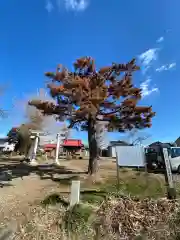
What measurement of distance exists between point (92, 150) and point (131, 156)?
3.59m

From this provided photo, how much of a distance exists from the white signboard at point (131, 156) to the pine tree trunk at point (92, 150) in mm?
2915

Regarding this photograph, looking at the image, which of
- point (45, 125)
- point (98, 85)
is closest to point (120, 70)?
point (98, 85)

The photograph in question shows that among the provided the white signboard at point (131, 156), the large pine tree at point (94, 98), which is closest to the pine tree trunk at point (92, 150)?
the large pine tree at point (94, 98)

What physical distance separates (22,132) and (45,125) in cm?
382

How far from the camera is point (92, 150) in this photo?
10211 millimetres

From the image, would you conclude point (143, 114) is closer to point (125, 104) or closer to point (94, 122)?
point (125, 104)

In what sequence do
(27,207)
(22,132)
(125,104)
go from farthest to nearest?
(22,132) < (125,104) < (27,207)

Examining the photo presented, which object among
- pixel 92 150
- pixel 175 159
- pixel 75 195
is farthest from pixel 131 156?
pixel 175 159

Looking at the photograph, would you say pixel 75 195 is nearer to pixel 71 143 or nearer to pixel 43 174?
pixel 43 174

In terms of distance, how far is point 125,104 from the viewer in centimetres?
985

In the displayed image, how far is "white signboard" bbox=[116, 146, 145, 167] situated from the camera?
6.70 metres

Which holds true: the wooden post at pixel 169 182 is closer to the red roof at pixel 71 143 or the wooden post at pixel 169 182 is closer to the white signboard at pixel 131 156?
the white signboard at pixel 131 156

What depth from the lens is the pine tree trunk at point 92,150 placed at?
32.6 ft

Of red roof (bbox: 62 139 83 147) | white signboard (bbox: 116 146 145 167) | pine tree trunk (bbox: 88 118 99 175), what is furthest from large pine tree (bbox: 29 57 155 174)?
red roof (bbox: 62 139 83 147)
